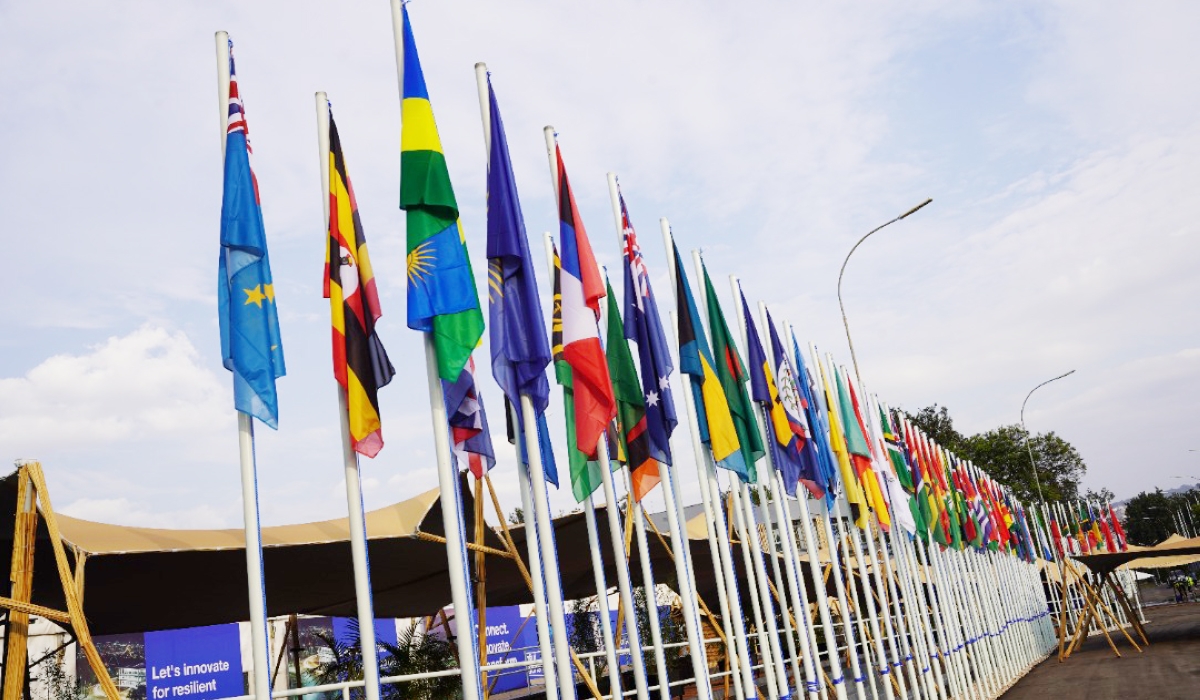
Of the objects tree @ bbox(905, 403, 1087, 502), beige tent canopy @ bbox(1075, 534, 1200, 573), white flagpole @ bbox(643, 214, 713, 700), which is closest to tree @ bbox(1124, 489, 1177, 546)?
tree @ bbox(905, 403, 1087, 502)

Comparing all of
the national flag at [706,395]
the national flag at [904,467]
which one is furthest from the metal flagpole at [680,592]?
the national flag at [904,467]

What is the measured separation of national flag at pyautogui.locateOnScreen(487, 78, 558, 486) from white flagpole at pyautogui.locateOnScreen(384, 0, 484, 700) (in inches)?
24.7

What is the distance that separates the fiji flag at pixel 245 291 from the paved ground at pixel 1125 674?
1604 centimetres

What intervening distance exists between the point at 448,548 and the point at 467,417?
3.88 feet

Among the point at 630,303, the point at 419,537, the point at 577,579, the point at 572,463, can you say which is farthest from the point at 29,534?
the point at 577,579

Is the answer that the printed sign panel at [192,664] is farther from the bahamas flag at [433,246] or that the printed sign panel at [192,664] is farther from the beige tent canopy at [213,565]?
the bahamas flag at [433,246]

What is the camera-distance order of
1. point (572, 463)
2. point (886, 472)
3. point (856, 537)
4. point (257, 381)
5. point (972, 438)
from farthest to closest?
point (972, 438), point (886, 472), point (856, 537), point (572, 463), point (257, 381)

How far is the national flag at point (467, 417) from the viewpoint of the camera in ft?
22.5

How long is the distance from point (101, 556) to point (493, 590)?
9.12 metres

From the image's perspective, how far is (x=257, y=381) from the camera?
20.2 feet

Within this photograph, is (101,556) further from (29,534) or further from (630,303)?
(630,303)

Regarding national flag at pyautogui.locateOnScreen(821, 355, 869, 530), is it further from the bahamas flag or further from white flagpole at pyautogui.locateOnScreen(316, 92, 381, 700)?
white flagpole at pyautogui.locateOnScreen(316, 92, 381, 700)

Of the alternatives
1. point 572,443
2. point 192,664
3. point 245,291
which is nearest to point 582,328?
point 572,443

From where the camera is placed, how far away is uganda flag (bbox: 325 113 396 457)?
637 cm
